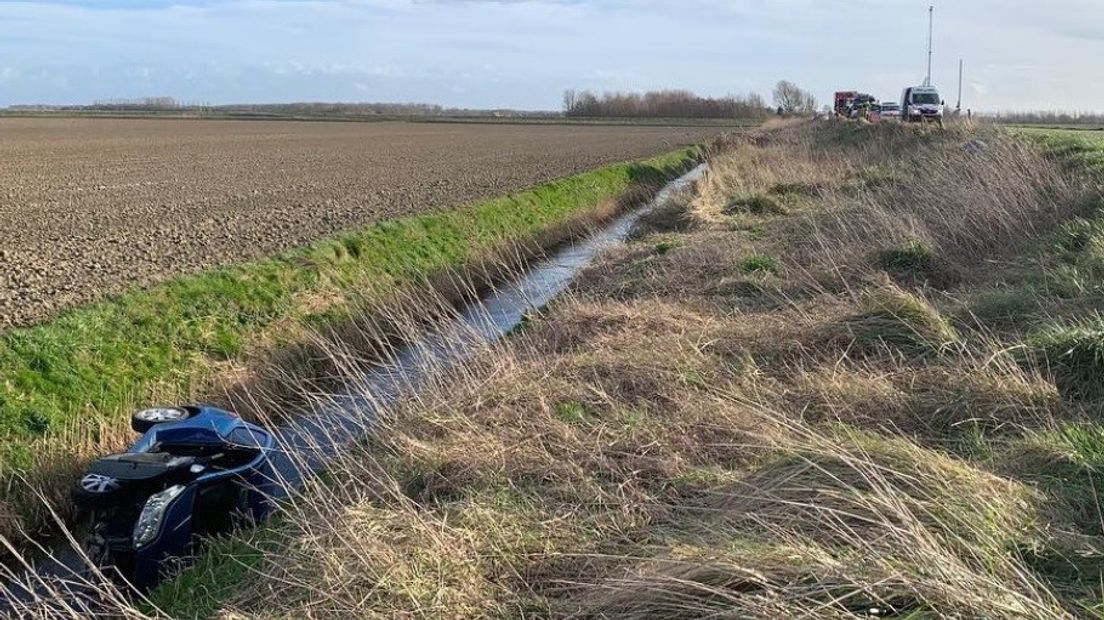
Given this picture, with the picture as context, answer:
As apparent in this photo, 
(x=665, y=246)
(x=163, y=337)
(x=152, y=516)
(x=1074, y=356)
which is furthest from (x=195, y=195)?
(x=1074, y=356)

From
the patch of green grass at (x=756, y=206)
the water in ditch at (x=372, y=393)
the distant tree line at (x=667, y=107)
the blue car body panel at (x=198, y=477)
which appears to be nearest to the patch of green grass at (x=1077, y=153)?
the patch of green grass at (x=756, y=206)

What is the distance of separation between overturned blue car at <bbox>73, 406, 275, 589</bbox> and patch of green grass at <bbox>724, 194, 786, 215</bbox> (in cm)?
1501

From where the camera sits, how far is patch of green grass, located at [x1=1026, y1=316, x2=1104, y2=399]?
6219mm

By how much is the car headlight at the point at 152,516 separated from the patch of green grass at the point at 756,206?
1576 centimetres

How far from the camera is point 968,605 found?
128 inches

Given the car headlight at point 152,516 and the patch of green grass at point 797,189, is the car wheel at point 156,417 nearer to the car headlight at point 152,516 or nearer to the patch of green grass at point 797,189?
the car headlight at point 152,516

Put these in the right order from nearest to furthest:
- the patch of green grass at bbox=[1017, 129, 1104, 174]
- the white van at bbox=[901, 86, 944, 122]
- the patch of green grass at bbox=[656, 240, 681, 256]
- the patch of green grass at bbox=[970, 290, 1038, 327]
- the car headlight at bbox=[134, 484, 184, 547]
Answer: the car headlight at bbox=[134, 484, 184, 547] → the patch of green grass at bbox=[970, 290, 1038, 327] → the patch of green grass at bbox=[1017, 129, 1104, 174] → the patch of green grass at bbox=[656, 240, 681, 256] → the white van at bbox=[901, 86, 944, 122]

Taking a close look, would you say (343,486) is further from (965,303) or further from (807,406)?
(965,303)

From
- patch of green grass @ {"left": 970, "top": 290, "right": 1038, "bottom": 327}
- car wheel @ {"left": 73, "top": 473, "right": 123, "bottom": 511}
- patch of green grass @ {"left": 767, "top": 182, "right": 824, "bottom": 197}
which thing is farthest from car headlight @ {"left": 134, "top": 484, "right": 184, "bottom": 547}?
patch of green grass @ {"left": 767, "top": 182, "right": 824, "bottom": 197}

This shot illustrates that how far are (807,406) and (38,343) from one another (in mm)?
7417

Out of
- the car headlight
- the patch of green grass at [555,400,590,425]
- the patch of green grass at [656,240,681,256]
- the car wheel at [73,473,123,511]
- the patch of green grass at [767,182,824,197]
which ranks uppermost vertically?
the patch of green grass at [767,182,824,197]

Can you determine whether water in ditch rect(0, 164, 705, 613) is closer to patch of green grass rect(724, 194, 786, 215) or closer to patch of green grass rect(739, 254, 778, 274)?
patch of green grass rect(739, 254, 778, 274)

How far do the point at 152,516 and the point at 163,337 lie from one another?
4.95 m

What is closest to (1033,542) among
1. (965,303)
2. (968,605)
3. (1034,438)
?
(968,605)
